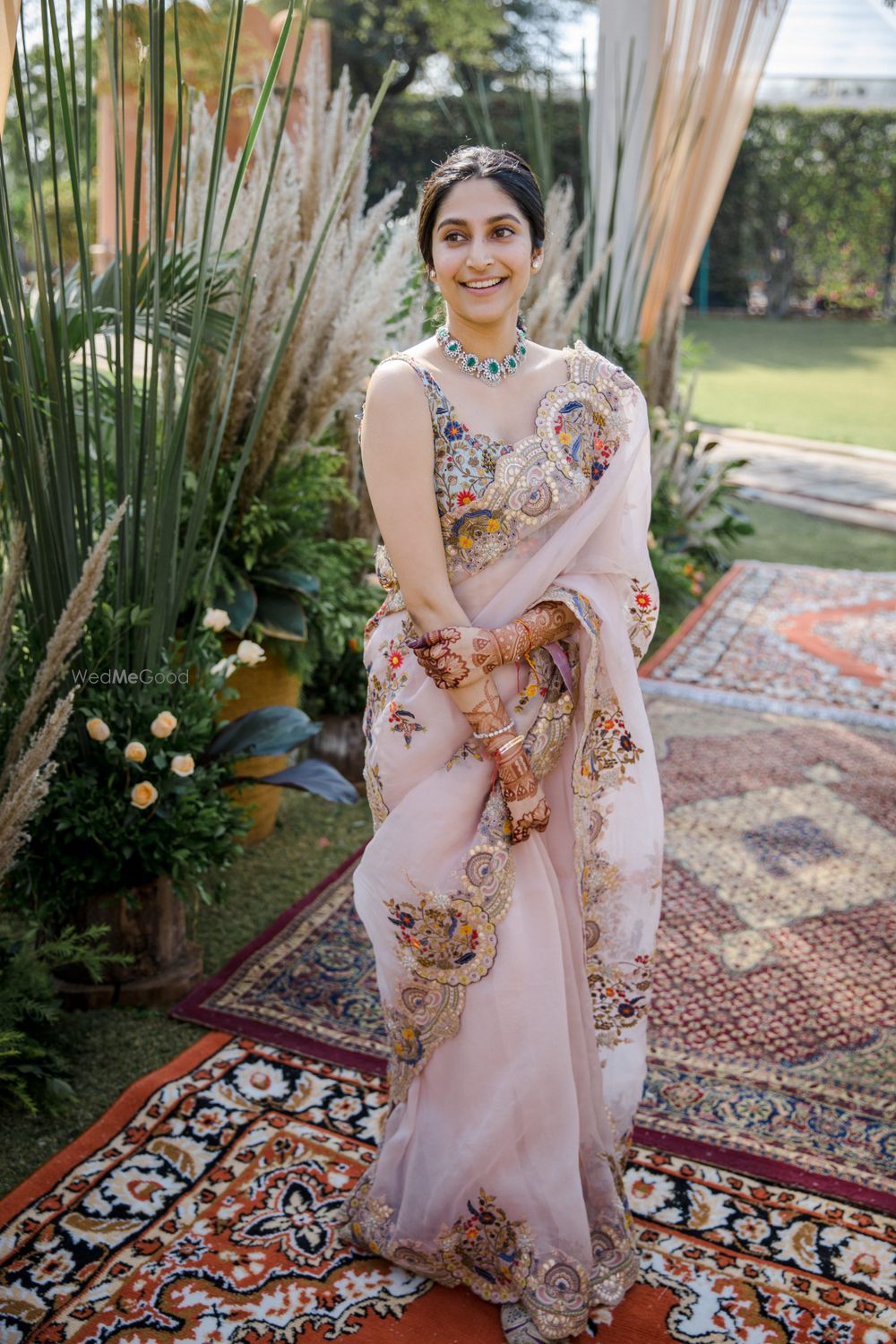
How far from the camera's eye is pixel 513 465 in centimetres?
152

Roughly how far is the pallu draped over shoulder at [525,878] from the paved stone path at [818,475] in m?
4.62

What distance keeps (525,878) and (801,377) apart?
375 inches

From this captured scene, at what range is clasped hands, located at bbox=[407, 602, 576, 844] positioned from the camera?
1502mm

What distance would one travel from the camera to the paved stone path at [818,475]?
6.38 metres

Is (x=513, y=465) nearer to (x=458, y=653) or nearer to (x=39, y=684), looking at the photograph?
(x=458, y=653)

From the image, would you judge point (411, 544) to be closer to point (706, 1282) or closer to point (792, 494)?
point (706, 1282)

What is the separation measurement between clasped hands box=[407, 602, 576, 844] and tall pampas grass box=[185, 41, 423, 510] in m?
1.20

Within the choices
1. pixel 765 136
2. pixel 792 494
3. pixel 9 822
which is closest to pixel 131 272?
pixel 9 822

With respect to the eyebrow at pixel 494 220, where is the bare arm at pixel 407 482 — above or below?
below

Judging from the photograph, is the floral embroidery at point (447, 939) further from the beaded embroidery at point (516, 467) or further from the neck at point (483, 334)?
the neck at point (483, 334)

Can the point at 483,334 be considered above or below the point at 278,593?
above

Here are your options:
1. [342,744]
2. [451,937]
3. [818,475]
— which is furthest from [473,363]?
[818,475]

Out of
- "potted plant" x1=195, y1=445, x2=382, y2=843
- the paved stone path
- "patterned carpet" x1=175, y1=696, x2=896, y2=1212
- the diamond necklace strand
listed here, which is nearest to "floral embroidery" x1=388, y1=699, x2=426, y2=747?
the diamond necklace strand

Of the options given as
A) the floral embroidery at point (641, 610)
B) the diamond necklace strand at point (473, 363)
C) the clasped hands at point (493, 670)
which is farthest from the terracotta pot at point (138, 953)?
the diamond necklace strand at point (473, 363)
